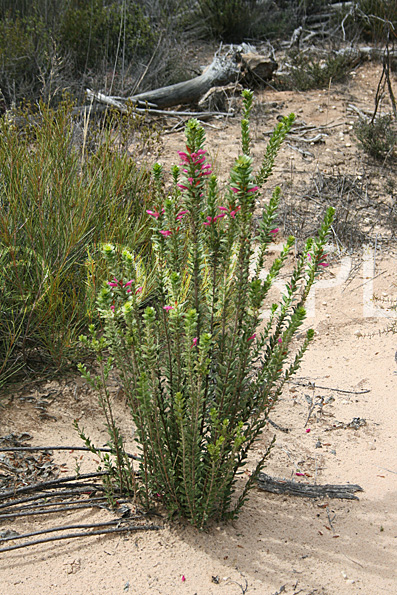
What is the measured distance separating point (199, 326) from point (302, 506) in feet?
3.21

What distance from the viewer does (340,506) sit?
97.6 inches

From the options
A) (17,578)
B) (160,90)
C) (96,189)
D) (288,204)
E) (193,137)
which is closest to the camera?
(193,137)

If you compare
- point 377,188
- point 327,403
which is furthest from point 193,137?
point 377,188

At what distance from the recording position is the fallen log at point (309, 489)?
2.54 m

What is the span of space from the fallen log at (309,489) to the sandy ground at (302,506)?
0.10 ft

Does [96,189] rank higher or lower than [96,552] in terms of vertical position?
higher

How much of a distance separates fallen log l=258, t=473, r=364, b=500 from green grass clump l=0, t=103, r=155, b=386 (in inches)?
52.9

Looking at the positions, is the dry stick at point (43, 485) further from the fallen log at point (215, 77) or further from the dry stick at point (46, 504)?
the fallen log at point (215, 77)

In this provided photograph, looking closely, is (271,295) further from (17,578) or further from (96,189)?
(17,578)

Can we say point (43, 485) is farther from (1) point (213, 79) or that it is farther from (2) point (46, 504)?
(1) point (213, 79)

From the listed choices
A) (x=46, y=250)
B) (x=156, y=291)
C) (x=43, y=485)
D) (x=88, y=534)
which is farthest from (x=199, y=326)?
(x=156, y=291)

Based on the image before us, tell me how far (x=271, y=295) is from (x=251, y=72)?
15.1 ft

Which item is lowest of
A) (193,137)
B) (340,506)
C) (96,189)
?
(340,506)

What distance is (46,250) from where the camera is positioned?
3.30m
